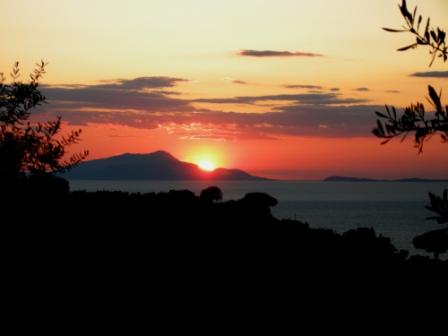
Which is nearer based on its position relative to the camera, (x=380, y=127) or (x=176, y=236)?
(x=380, y=127)

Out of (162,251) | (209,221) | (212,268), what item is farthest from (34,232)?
(209,221)

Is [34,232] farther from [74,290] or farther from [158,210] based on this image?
[158,210]

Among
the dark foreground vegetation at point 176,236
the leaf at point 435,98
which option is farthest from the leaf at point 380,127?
the dark foreground vegetation at point 176,236

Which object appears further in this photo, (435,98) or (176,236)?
(176,236)

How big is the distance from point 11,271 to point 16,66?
6435 mm

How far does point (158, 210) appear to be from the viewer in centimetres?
2916

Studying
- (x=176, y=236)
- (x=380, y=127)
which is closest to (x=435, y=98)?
(x=380, y=127)

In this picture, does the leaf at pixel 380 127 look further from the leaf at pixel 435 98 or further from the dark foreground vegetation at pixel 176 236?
the dark foreground vegetation at pixel 176 236

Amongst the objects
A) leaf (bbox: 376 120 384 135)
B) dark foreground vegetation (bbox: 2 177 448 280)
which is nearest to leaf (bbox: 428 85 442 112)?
leaf (bbox: 376 120 384 135)

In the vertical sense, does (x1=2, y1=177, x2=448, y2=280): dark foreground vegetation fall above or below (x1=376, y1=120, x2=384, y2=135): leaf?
below

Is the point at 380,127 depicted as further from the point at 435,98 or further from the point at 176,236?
the point at 176,236

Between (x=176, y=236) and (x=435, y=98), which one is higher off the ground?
(x=435, y=98)

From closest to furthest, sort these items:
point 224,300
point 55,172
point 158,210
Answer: point 224,300 → point 55,172 → point 158,210

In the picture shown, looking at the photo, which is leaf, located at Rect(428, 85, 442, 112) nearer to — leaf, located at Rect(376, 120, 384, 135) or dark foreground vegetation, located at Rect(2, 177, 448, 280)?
leaf, located at Rect(376, 120, 384, 135)
